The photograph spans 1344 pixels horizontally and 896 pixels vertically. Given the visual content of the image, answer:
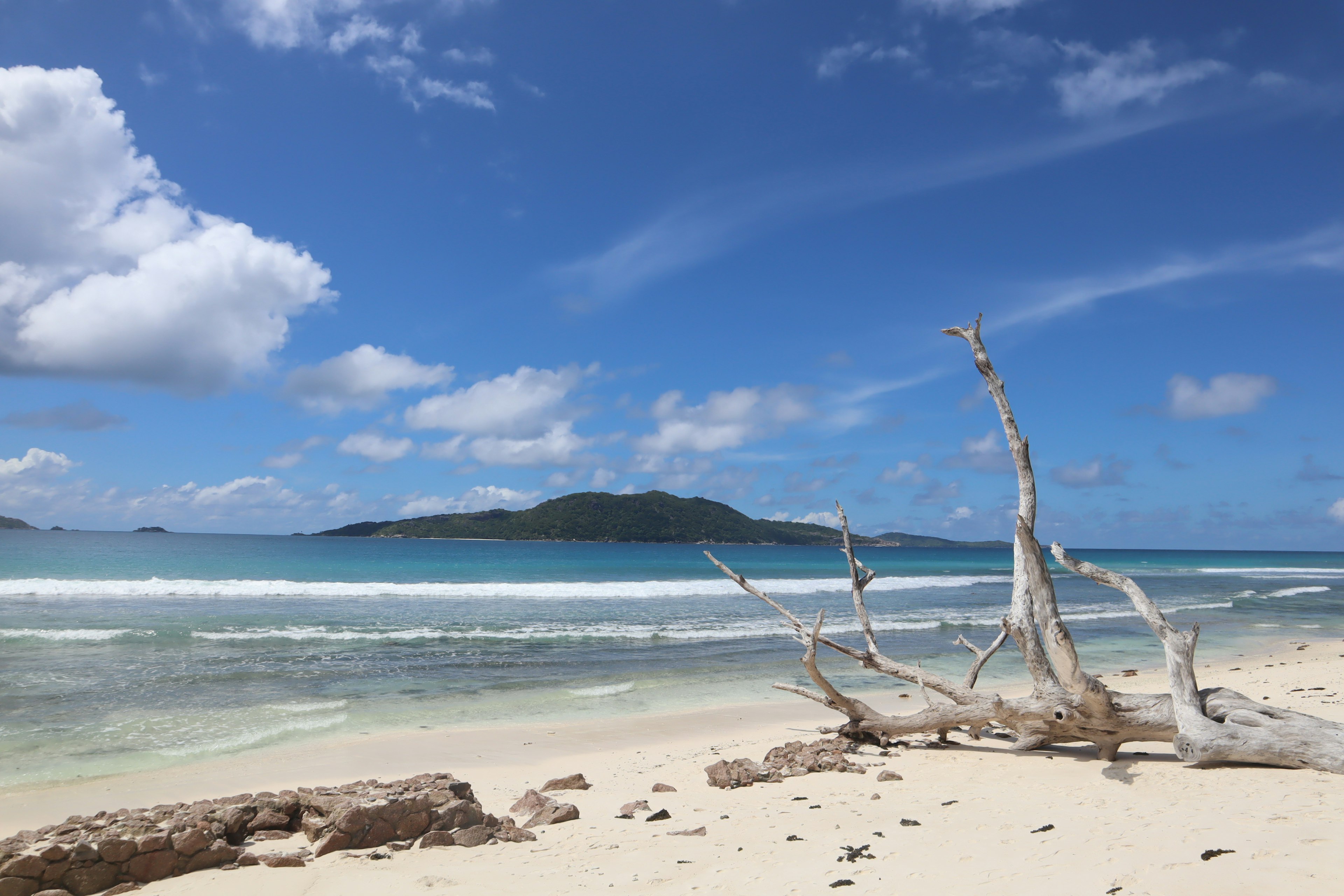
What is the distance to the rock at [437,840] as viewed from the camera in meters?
4.99

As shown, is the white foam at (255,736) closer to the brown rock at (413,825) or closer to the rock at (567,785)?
the rock at (567,785)

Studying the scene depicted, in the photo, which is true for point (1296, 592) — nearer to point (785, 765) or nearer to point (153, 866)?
point (785, 765)

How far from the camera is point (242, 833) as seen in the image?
5.07m

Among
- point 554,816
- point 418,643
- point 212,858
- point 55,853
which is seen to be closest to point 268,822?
point 212,858

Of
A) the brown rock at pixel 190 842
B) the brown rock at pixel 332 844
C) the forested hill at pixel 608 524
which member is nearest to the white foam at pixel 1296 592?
the brown rock at pixel 332 844

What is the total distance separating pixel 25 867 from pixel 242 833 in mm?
1166

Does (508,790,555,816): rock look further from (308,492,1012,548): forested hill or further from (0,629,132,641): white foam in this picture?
(308,492,1012,548): forested hill

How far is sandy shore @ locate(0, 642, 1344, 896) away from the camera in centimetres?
415

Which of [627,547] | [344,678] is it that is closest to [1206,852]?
[344,678]

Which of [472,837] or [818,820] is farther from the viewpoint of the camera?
[818,820]

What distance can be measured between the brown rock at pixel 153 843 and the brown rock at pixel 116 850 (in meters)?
0.03

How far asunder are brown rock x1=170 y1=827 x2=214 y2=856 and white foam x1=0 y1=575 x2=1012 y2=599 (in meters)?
24.2

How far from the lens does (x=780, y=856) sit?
4.66 metres

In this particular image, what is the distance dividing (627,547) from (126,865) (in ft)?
343
